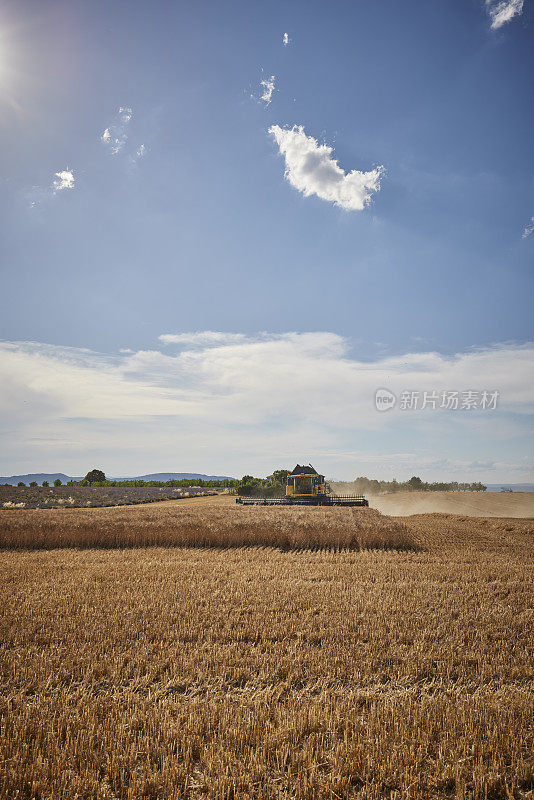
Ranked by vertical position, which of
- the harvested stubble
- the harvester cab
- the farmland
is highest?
the harvester cab

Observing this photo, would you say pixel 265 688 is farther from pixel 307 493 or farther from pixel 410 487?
pixel 410 487

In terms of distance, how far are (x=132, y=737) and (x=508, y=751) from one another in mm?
3765

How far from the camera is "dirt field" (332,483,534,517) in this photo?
144ft

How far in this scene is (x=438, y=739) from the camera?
14.8 ft

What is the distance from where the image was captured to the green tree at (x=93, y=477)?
255 feet

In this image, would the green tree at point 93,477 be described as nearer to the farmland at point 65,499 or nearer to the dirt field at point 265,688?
the farmland at point 65,499

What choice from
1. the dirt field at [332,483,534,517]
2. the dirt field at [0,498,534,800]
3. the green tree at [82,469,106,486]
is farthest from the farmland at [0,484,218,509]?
the dirt field at [0,498,534,800]

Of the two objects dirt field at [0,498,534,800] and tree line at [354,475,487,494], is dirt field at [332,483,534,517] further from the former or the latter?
dirt field at [0,498,534,800]

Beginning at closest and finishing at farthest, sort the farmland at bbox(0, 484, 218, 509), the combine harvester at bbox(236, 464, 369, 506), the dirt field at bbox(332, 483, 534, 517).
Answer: the combine harvester at bbox(236, 464, 369, 506) < the farmland at bbox(0, 484, 218, 509) < the dirt field at bbox(332, 483, 534, 517)

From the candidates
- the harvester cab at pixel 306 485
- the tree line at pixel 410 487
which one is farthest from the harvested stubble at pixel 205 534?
the tree line at pixel 410 487

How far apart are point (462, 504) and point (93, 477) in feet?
199

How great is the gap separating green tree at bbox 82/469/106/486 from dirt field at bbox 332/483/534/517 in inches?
1969

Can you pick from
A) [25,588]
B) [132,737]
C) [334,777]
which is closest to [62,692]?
[132,737]

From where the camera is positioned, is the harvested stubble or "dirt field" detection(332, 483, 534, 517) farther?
"dirt field" detection(332, 483, 534, 517)
